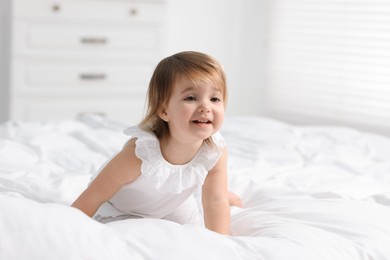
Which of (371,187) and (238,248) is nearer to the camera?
(238,248)

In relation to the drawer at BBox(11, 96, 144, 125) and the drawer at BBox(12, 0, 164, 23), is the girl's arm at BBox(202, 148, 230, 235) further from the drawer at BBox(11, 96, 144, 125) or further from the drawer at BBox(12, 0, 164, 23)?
the drawer at BBox(12, 0, 164, 23)

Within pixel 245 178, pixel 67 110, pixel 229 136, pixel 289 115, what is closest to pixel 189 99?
pixel 245 178

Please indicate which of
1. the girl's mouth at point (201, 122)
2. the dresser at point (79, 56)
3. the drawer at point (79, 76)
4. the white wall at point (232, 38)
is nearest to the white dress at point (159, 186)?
the girl's mouth at point (201, 122)

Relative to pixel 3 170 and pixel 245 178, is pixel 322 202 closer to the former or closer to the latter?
pixel 245 178

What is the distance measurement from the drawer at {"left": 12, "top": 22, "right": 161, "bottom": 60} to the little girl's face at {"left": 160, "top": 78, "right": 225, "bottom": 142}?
251cm

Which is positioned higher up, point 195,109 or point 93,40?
point 195,109

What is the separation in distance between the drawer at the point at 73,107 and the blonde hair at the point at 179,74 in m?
2.31

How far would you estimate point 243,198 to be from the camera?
1747mm

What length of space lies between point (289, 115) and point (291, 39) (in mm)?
512

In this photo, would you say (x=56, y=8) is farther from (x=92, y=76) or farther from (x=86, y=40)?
(x=92, y=76)

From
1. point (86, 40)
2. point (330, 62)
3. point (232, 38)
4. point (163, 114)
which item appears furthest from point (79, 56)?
point (163, 114)

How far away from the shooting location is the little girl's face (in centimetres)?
136

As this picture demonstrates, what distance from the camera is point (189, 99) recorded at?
137cm

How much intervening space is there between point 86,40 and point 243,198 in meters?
2.36
